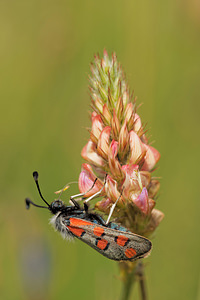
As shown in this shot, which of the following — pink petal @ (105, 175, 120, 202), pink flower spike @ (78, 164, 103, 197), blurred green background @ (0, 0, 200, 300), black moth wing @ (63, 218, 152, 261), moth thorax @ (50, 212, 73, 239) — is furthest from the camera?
blurred green background @ (0, 0, 200, 300)

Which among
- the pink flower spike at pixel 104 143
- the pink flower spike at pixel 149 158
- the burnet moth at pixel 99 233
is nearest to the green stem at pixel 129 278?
the burnet moth at pixel 99 233

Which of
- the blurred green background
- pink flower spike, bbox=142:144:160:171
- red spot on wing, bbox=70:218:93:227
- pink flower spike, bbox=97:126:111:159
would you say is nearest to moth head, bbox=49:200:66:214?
red spot on wing, bbox=70:218:93:227

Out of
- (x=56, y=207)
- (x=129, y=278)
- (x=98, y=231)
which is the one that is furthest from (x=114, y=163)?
(x=129, y=278)

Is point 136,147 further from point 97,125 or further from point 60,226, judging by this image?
point 60,226

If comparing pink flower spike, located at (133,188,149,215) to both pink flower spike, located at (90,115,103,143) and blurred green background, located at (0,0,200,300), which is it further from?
blurred green background, located at (0,0,200,300)

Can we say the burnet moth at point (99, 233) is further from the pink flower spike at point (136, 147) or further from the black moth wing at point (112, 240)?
the pink flower spike at point (136, 147)
